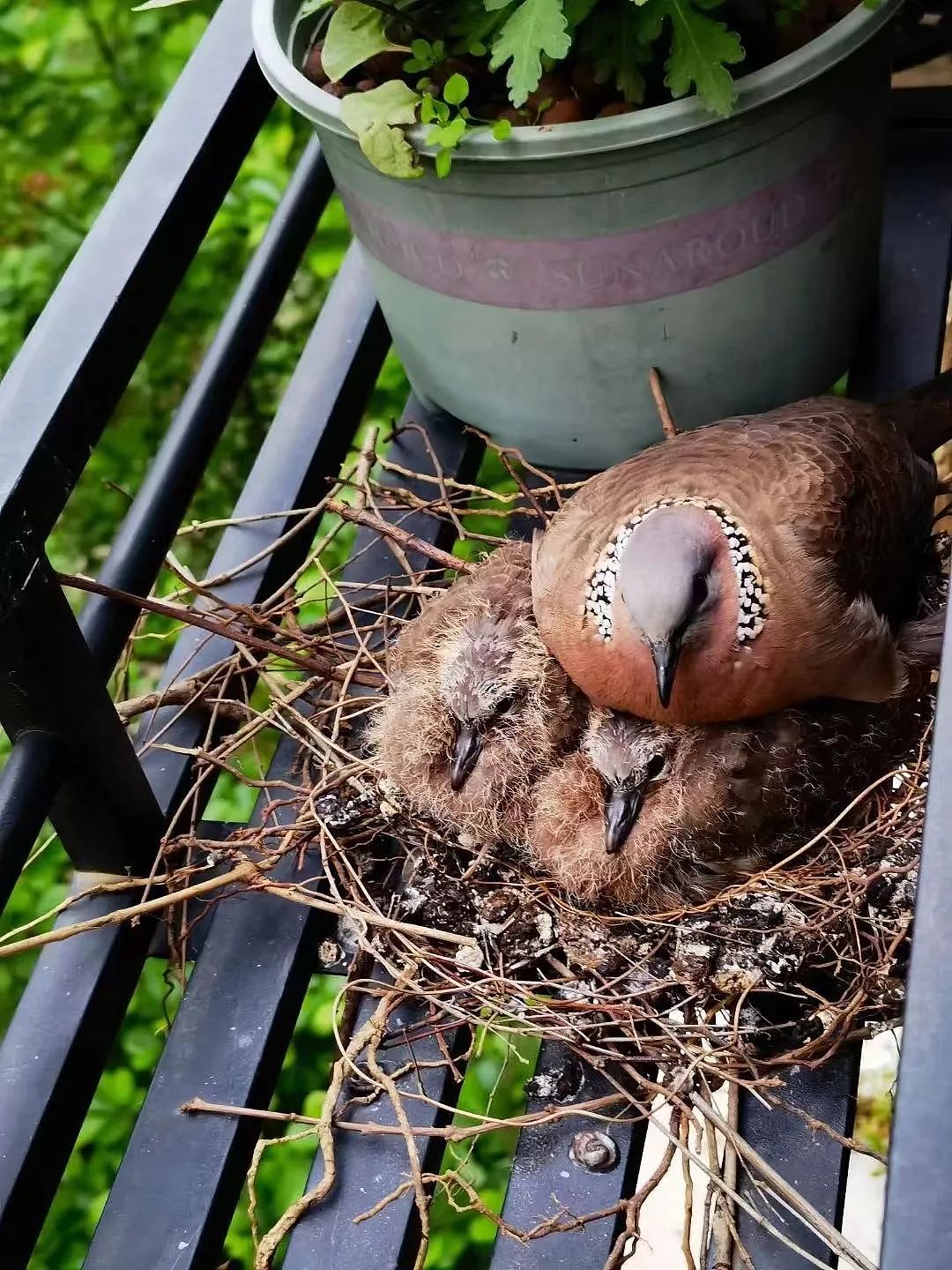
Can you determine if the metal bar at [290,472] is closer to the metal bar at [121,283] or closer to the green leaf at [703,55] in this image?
the metal bar at [121,283]

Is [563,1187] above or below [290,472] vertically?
below

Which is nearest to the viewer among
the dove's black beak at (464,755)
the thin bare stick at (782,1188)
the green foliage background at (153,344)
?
the thin bare stick at (782,1188)

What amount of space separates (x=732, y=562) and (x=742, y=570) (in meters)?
0.01

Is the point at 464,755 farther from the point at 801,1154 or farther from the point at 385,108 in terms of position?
the point at 385,108

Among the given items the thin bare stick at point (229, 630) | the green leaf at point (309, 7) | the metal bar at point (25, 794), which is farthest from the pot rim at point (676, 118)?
the metal bar at point (25, 794)

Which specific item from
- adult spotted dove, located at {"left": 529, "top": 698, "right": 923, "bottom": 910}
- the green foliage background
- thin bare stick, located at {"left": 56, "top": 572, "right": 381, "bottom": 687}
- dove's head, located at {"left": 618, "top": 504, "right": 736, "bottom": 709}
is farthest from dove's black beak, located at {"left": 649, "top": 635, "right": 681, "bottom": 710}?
the green foliage background

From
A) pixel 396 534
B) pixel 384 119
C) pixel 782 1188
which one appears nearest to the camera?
pixel 782 1188

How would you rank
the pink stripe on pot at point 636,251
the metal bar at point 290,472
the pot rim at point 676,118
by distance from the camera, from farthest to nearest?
the metal bar at point 290,472 < the pink stripe on pot at point 636,251 < the pot rim at point 676,118

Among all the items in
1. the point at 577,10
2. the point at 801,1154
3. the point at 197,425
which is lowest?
the point at 801,1154

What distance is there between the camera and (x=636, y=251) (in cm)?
127

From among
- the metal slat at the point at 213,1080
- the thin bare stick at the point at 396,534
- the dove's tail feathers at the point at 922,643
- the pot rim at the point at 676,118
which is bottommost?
the metal slat at the point at 213,1080

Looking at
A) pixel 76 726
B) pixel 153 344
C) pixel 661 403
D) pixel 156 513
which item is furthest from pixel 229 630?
pixel 153 344

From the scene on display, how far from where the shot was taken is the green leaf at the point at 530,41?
3.55 ft

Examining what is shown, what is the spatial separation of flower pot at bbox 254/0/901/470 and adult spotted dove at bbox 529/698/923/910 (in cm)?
38
